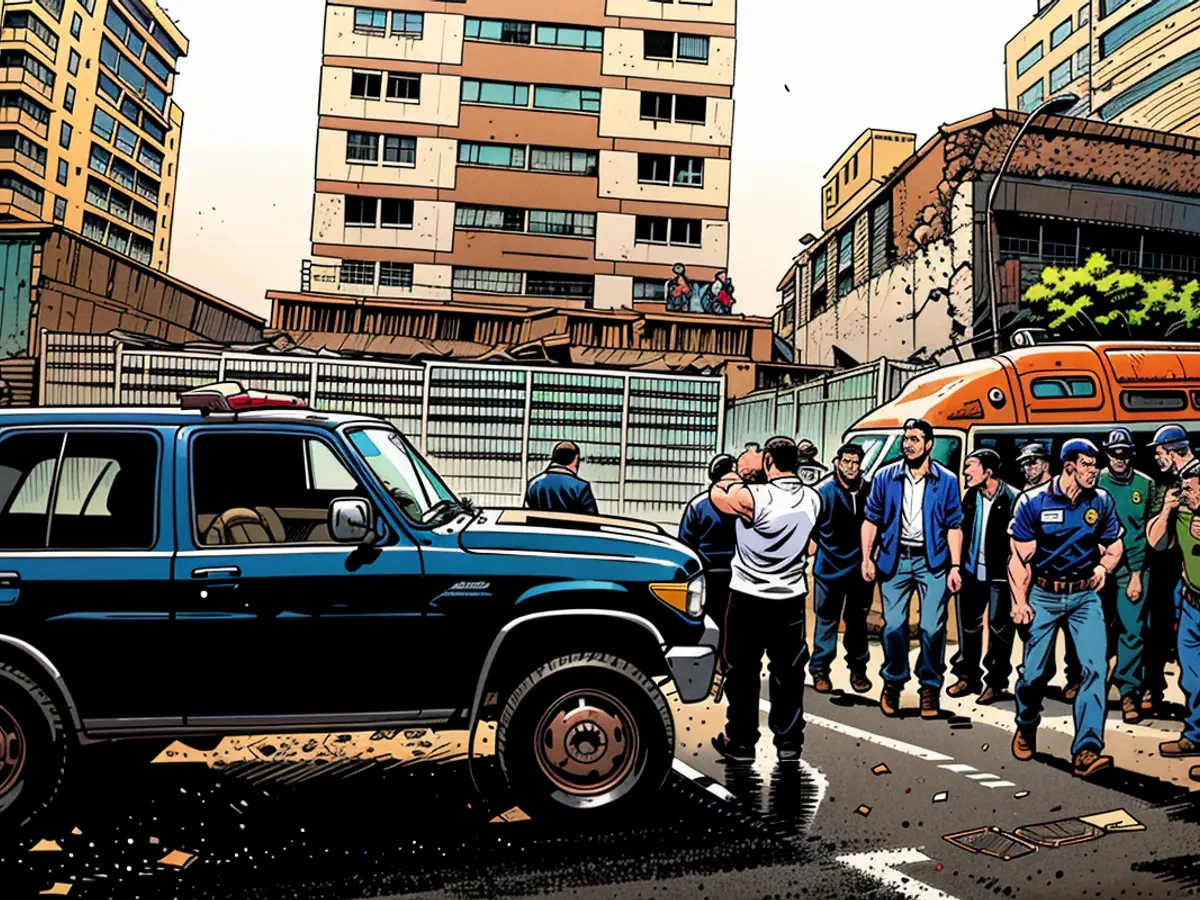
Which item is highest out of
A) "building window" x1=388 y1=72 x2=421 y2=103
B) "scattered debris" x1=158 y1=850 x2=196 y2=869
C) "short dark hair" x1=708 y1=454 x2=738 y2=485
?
"building window" x1=388 y1=72 x2=421 y2=103

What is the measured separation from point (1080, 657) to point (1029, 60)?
6816mm

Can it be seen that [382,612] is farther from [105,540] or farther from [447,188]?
[447,188]

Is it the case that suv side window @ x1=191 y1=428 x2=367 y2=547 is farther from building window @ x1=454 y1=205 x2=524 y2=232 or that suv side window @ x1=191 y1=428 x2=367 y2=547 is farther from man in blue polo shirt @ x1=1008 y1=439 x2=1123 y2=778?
building window @ x1=454 y1=205 x2=524 y2=232

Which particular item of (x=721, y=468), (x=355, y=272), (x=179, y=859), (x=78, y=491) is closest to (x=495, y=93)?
(x=355, y=272)

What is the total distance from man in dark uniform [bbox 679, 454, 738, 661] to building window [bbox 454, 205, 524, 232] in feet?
18.1

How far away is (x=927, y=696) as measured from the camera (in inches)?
282

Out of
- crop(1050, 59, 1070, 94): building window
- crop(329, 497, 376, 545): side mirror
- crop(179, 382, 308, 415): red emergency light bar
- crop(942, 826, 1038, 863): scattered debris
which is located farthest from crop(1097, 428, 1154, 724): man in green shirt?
crop(179, 382, 308, 415): red emergency light bar

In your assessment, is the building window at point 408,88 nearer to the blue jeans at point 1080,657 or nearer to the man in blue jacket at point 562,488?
the man in blue jacket at point 562,488

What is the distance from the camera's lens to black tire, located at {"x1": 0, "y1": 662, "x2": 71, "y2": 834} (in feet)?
14.8

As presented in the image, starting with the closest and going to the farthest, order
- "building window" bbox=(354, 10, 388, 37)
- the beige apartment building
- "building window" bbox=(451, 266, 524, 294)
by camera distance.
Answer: "building window" bbox=(354, 10, 388, 37) < the beige apartment building < "building window" bbox=(451, 266, 524, 294)

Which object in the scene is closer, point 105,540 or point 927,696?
point 105,540

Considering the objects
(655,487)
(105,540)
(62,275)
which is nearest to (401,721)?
(105,540)

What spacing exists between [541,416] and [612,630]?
330 centimetres

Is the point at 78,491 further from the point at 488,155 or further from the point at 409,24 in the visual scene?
the point at 409,24
